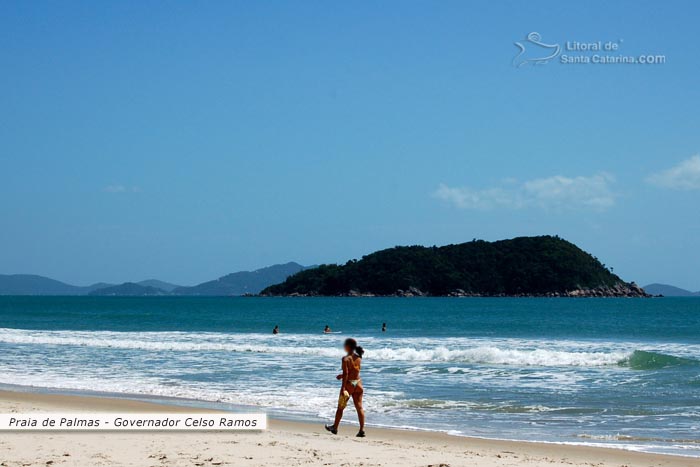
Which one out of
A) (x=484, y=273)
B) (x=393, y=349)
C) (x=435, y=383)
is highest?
(x=484, y=273)

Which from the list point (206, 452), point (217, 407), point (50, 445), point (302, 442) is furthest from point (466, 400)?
point (50, 445)

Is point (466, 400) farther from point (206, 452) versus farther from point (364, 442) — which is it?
point (206, 452)

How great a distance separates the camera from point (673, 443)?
39.1 ft

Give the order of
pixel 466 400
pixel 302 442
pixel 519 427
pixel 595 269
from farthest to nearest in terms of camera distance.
Result: pixel 595 269 < pixel 466 400 < pixel 519 427 < pixel 302 442

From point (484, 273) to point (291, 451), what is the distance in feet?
529

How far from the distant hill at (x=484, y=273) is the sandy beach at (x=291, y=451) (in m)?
150

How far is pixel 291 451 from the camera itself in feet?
32.9

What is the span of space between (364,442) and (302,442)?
0.91 metres

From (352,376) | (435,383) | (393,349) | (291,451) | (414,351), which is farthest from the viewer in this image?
(393,349)

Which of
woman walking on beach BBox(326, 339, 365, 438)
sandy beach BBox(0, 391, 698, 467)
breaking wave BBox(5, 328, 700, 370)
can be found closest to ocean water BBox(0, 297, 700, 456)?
breaking wave BBox(5, 328, 700, 370)

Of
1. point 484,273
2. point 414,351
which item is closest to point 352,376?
point 414,351

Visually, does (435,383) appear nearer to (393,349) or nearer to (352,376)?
(352,376)

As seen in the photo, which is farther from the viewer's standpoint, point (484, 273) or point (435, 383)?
point (484, 273)

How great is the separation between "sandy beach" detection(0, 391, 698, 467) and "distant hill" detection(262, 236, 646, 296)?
493ft
